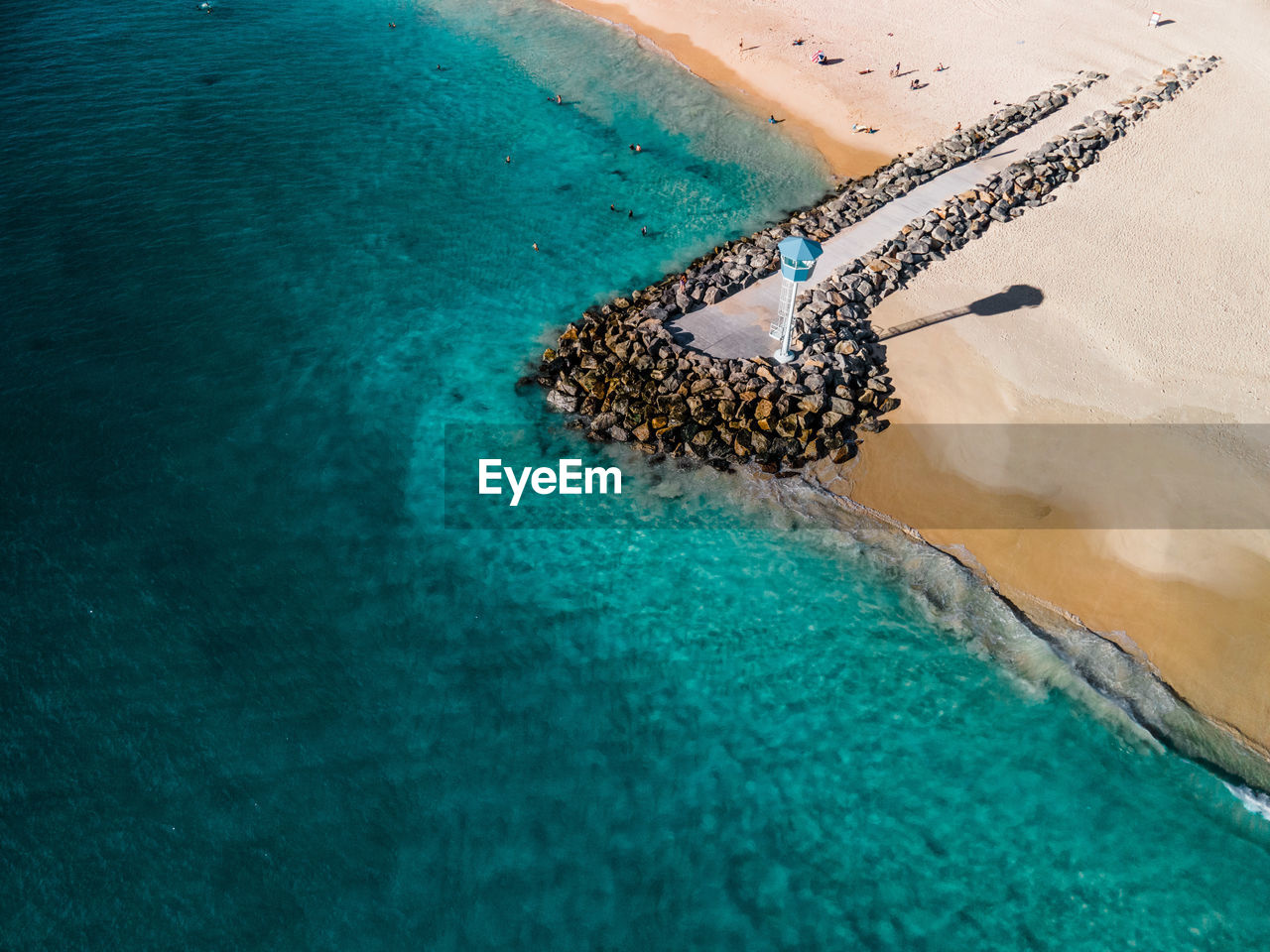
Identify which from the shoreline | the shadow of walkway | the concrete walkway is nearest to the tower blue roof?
the concrete walkway

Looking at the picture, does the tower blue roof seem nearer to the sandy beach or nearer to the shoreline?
the sandy beach

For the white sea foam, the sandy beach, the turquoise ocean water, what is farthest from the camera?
the sandy beach

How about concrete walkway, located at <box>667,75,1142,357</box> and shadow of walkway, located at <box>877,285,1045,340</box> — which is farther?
shadow of walkway, located at <box>877,285,1045,340</box>

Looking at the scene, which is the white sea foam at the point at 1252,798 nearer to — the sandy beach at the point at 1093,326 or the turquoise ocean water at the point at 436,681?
the turquoise ocean water at the point at 436,681

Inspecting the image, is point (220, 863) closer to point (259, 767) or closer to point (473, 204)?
point (259, 767)

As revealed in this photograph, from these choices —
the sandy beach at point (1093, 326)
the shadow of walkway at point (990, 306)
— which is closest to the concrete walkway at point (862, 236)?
the sandy beach at point (1093, 326)

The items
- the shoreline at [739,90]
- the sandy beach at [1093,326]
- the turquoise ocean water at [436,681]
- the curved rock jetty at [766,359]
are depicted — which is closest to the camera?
the turquoise ocean water at [436,681]

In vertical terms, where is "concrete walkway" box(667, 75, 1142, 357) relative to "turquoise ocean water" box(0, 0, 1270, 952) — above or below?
above
